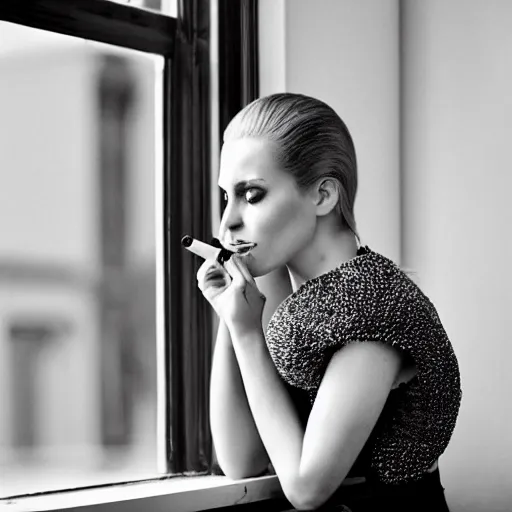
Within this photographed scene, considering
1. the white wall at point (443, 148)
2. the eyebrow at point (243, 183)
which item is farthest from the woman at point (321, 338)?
the white wall at point (443, 148)

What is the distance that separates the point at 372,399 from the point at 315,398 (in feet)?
0.35

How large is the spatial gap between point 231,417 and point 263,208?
0.99 ft

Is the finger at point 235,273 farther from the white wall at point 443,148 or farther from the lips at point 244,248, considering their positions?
the white wall at point 443,148

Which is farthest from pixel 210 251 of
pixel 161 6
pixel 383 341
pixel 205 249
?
pixel 161 6

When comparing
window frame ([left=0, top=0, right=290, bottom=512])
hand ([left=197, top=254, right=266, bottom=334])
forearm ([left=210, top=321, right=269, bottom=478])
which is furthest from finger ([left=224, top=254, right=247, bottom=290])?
window frame ([left=0, top=0, right=290, bottom=512])

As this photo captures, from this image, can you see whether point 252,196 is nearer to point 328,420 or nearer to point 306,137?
point 306,137

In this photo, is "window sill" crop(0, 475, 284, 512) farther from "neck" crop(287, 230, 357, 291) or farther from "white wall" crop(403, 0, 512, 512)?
"white wall" crop(403, 0, 512, 512)

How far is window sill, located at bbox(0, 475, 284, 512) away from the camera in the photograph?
1.12 meters

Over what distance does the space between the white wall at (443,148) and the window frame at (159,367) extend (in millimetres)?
213

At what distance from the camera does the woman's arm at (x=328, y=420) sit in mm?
1026

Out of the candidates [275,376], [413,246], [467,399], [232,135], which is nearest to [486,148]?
[413,246]

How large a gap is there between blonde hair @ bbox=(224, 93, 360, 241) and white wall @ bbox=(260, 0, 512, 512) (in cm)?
32

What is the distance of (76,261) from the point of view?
4.47 ft

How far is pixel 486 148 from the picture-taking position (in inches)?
60.9
